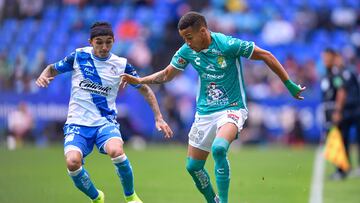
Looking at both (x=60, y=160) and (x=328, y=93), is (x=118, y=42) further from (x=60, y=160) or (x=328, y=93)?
(x=328, y=93)

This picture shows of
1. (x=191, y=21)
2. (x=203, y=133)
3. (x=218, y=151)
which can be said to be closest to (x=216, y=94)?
(x=203, y=133)

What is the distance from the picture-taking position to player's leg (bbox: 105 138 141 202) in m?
10.9

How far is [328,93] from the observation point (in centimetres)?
1822

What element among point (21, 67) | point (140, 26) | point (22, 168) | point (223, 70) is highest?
point (140, 26)

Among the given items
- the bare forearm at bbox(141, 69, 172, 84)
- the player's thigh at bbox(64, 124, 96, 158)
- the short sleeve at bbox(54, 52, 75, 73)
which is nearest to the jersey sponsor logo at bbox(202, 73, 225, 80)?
the bare forearm at bbox(141, 69, 172, 84)

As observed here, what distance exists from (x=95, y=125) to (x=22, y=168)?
7.89 m

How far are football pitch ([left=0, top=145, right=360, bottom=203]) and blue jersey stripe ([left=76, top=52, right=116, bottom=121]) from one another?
1893 millimetres

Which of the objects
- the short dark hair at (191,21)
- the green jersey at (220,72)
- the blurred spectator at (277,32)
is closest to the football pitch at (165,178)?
the green jersey at (220,72)

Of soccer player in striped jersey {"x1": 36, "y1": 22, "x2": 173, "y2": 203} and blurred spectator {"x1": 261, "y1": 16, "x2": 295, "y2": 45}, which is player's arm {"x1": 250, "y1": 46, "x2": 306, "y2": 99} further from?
blurred spectator {"x1": 261, "y1": 16, "x2": 295, "y2": 45}

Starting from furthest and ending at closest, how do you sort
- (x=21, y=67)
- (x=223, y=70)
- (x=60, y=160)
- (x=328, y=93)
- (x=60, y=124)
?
(x=21, y=67), (x=60, y=124), (x=60, y=160), (x=328, y=93), (x=223, y=70)

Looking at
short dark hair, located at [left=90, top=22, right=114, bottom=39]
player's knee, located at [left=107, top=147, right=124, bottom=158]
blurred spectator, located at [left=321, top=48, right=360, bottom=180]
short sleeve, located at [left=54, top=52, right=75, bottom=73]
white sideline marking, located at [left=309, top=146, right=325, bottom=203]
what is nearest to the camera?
player's knee, located at [left=107, top=147, right=124, bottom=158]

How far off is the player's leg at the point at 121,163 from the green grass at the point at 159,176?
4.84 ft

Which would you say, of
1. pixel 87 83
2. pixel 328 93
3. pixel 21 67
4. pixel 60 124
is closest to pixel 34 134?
pixel 60 124

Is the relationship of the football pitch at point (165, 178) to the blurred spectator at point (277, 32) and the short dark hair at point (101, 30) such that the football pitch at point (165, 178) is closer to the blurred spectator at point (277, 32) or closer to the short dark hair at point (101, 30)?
the short dark hair at point (101, 30)
